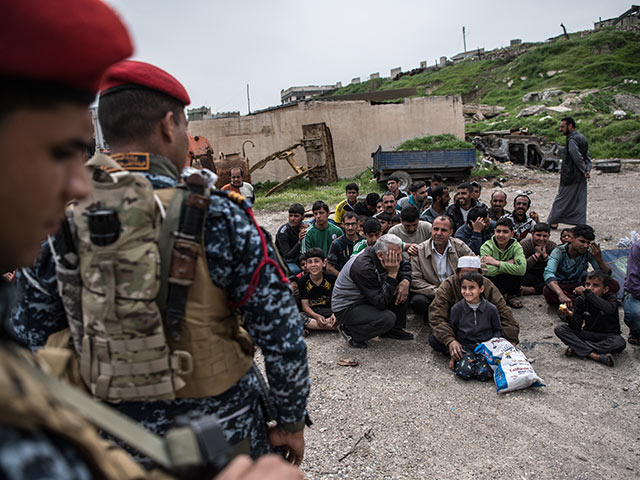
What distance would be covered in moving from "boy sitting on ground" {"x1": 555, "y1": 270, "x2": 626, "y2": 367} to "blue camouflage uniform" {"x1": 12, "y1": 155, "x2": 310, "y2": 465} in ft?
11.2

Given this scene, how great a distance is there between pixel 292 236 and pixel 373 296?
2.11 metres

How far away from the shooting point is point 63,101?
0.62 m

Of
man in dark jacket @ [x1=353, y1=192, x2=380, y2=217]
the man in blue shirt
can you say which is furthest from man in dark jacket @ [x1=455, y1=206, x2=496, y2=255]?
man in dark jacket @ [x1=353, y1=192, x2=380, y2=217]

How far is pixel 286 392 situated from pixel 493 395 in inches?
104

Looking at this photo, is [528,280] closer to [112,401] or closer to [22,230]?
[112,401]

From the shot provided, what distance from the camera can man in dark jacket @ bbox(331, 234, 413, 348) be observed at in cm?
443

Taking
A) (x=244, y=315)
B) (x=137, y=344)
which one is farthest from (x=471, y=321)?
(x=137, y=344)

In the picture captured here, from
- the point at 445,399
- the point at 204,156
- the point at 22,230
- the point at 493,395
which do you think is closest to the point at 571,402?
the point at 493,395

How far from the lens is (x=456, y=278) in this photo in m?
4.38

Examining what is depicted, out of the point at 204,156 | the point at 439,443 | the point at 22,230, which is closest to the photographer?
the point at 22,230

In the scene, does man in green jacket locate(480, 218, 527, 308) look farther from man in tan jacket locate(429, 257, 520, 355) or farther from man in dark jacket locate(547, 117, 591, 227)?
man in dark jacket locate(547, 117, 591, 227)

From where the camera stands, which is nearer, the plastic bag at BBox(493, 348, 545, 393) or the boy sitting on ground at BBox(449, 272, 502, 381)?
the plastic bag at BBox(493, 348, 545, 393)

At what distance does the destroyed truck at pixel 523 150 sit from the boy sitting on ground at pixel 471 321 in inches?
514

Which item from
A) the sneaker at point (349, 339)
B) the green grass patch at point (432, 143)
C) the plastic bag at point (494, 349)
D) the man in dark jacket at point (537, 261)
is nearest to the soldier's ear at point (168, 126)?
the plastic bag at point (494, 349)
